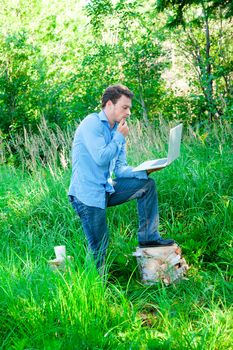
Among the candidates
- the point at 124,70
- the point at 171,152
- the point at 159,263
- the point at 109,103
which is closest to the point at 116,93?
the point at 109,103

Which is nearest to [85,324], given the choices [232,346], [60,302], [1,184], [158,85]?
[60,302]

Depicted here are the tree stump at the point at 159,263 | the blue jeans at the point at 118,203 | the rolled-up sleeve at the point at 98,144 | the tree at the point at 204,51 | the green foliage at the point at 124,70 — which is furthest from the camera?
the green foliage at the point at 124,70

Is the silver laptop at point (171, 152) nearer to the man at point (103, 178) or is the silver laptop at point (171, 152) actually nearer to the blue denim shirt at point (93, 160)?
the man at point (103, 178)

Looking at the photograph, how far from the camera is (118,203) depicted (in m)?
4.41

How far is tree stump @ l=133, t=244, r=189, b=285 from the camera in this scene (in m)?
4.37

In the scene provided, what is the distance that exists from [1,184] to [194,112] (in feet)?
18.4

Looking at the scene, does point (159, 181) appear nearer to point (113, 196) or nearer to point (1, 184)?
point (113, 196)

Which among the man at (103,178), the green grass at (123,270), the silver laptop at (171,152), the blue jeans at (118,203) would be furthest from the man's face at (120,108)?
the green grass at (123,270)

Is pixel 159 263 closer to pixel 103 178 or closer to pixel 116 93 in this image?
pixel 103 178

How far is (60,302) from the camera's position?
10.5 feet

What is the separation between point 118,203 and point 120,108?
73 centimetres

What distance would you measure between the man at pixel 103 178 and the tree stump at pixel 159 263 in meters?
0.15

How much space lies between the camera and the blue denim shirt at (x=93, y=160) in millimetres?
4051

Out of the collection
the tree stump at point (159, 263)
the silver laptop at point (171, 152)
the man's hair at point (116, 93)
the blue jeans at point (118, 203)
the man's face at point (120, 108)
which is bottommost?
the tree stump at point (159, 263)
